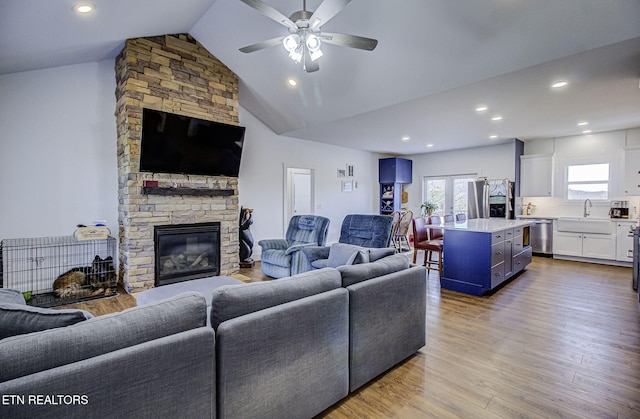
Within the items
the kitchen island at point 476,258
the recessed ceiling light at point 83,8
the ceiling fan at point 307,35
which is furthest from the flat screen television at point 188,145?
the kitchen island at point 476,258

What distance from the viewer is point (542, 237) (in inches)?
255

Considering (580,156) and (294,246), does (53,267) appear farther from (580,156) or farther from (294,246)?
(580,156)

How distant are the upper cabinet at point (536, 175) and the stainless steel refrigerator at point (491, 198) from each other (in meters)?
0.32

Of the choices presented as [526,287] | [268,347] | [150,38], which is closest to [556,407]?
[268,347]

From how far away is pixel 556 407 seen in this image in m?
1.84

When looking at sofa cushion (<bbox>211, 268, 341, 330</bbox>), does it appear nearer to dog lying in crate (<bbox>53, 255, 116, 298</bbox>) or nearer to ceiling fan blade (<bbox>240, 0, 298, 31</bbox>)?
ceiling fan blade (<bbox>240, 0, 298, 31</bbox>)

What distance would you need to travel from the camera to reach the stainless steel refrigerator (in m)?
6.80

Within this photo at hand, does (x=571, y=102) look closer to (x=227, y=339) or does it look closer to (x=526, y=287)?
(x=526, y=287)

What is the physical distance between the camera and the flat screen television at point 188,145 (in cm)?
408

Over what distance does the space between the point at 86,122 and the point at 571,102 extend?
6872mm

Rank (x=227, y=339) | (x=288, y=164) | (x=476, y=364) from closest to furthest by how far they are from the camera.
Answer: (x=227, y=339), (x=476, y=364), (x=288, y=164)

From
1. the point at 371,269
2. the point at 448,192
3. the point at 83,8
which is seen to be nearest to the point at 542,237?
the point at 448,192

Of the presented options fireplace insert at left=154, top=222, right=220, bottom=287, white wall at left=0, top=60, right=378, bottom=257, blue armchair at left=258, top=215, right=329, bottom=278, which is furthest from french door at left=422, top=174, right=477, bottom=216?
white wall at left=0, top=60, right=378, bottom=257

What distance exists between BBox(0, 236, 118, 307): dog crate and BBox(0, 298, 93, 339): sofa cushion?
10.4 ft
